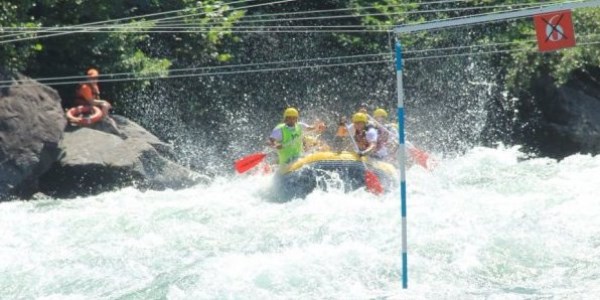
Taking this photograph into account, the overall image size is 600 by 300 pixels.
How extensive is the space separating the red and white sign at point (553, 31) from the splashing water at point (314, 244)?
222cm

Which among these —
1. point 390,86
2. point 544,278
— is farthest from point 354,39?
point 544,278

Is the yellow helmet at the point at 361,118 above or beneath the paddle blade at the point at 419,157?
above

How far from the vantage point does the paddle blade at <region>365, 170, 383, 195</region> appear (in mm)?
16734

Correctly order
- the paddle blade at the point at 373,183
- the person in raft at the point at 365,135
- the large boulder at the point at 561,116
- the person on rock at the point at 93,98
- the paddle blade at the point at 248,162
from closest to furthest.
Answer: the paddle blade at the point at 373,183, the person in raft at the point at 365,135, the paddle blade at the point at 248,162, the person on rock at the point at 93,98, the large boulder at the point at 561,116

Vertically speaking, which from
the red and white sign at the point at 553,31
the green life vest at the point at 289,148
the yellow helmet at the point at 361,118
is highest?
the red and white sign at the point at 553,31

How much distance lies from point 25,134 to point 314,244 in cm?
570

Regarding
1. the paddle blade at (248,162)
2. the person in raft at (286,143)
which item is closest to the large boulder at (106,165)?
the paddle blade at (248,162)

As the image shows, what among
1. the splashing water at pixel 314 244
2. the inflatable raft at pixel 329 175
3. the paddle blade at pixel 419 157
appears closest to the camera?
the splashing water at pixel 314 244

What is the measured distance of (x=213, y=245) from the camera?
14086mm

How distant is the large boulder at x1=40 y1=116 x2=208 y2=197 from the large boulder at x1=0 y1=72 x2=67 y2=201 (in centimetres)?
30

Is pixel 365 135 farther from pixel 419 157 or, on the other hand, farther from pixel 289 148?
pixel 419 157

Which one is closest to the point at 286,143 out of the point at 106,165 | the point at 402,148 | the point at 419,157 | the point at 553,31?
the point at 419,157

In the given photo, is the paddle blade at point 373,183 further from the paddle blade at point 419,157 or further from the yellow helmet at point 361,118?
the paddle blade at point 419,157

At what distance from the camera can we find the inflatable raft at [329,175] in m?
16.9
